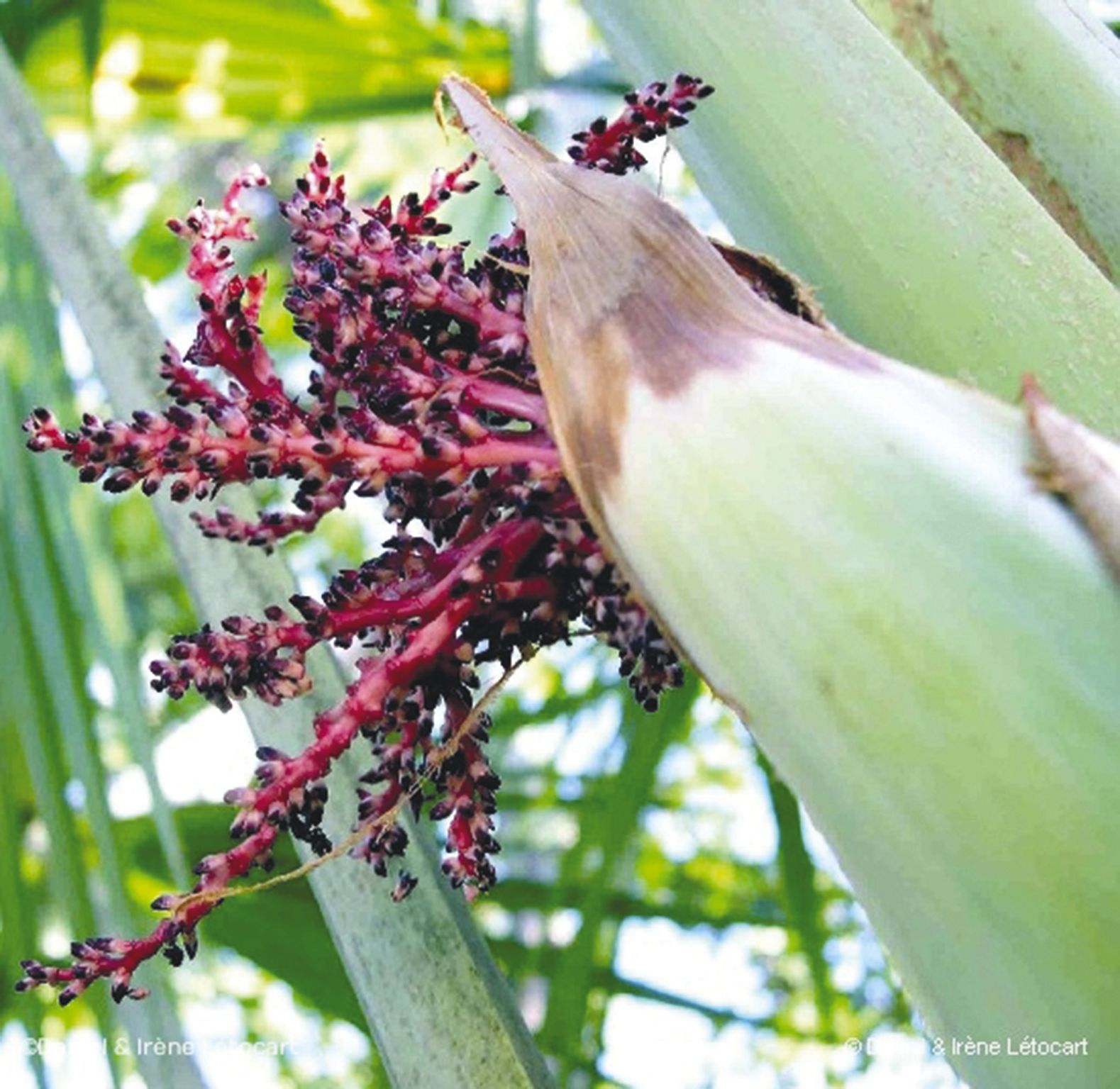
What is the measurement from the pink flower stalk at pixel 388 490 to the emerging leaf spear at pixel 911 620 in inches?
3.2

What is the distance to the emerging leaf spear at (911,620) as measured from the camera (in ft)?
1.15

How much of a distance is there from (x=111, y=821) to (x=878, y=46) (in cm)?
64

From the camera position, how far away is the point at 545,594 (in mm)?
527

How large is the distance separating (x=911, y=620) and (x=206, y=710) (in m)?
1.49

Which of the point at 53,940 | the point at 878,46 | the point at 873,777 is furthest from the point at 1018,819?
the point at 53,940

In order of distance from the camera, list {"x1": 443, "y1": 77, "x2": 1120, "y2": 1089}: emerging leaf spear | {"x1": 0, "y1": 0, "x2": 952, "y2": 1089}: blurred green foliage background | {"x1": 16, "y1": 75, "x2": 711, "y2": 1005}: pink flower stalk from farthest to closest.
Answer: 1. {"x1": 0, "y1": 0, "x2": 952, "y2": 1089}: blurred green foliage background
2. {"x1": 16, "y1": 75, "x2": 711, "y2": 1005}: pink flower stalk
3. {"x1": 443, "y1": 77, "x2": 1120, "y2": 1089}: emerging leaf spear

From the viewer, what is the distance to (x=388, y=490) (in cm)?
55

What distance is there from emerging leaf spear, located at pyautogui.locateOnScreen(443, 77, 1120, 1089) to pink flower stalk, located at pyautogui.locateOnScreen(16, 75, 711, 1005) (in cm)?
8

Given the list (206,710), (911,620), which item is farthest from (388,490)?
(206,710)

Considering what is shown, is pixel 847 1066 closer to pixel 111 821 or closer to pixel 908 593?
pixel 111 821

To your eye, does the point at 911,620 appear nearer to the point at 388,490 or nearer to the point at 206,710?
the point at 388,490

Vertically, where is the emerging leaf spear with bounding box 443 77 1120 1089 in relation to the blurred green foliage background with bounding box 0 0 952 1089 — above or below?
below

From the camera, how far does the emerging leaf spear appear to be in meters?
0.35

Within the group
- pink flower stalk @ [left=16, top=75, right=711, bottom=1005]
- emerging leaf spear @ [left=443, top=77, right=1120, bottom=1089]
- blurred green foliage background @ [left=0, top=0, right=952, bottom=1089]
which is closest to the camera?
emerging leaf spear @ [left=443, top=77, right=1120, bottom=1089]
